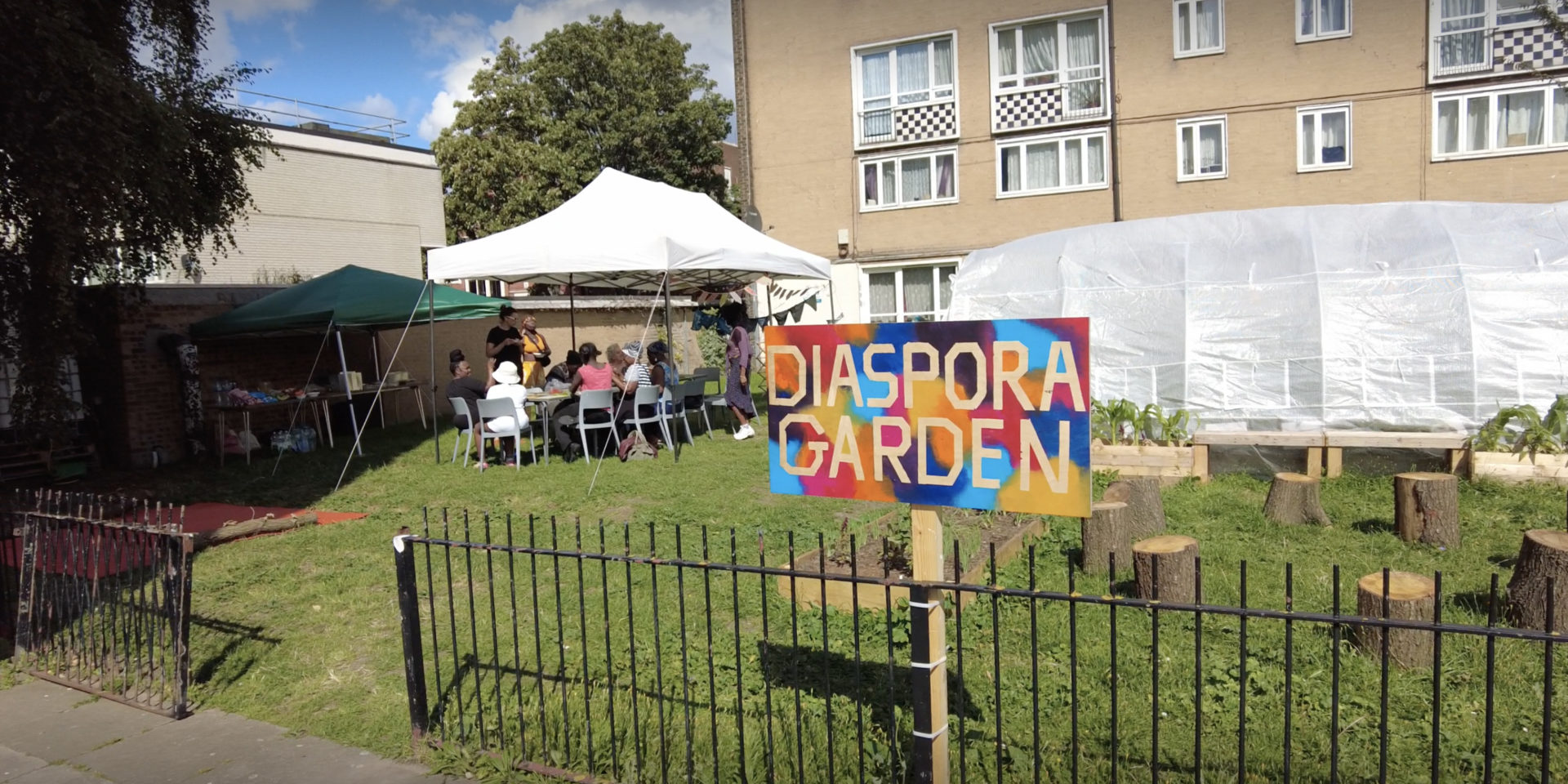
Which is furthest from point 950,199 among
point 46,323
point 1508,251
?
point 46,323

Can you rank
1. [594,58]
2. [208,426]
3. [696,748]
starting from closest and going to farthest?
[696,748] < [208,426] < [594,58]

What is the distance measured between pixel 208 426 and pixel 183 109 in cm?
508

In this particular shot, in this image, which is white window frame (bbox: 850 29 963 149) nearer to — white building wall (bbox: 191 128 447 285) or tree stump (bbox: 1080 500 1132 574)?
white building wall (bbox: 191 128 447 285)

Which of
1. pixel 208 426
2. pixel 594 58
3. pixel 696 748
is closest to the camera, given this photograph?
pixel 696 748

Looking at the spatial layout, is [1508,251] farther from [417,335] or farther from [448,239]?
[448,239]

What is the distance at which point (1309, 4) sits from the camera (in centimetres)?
1889

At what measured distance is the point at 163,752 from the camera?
4418 millimetres

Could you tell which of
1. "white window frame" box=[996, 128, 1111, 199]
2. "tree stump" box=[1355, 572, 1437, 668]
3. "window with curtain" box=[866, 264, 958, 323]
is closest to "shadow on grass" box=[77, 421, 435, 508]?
"tree stump" box=[1355, 572, 1437, 668]

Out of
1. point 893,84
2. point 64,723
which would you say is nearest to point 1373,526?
point 64,723

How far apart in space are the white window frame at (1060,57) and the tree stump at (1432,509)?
596 inches

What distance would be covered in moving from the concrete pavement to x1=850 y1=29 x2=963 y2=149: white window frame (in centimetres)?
1936

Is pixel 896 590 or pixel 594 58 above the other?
pixel 594 58

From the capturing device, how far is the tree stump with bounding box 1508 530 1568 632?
4840mm

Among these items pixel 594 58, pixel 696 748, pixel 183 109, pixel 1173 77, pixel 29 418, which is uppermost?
pixel 594 58
